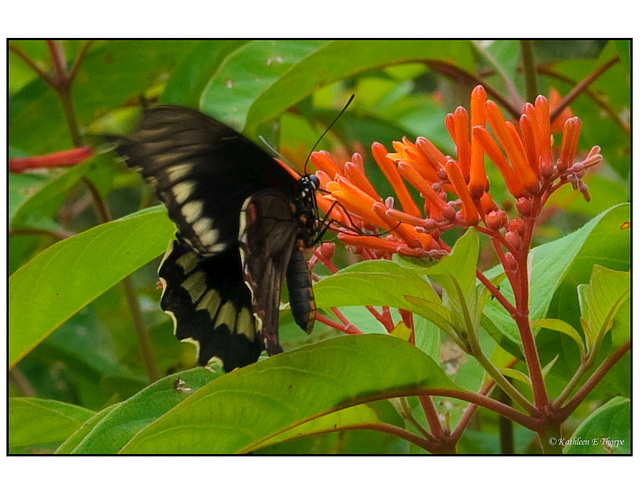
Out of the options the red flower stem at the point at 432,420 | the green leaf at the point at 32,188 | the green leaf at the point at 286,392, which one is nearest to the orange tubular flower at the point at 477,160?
the green leaf at the point at 286,392

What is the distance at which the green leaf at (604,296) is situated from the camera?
1.07 meters

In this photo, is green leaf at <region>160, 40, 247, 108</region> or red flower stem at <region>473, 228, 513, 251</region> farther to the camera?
green leaf at <region>160, 40, 247, 108</region>

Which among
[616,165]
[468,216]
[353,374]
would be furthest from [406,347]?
[616,165]

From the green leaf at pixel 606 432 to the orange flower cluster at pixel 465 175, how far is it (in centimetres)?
41

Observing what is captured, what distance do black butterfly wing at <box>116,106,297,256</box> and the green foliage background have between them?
41 mm

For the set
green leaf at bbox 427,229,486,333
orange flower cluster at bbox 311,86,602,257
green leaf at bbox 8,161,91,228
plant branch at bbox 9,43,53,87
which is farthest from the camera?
plant branch at bbox 9,43,53,87

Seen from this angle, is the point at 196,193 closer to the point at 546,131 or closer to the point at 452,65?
the point at 546,131

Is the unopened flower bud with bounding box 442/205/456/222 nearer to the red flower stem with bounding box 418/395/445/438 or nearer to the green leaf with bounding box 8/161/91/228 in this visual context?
the red flower stem with bounding box 418/395/445/438

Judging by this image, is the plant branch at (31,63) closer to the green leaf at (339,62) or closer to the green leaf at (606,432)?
the green leaf at (339,62)

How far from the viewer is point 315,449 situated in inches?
62.1

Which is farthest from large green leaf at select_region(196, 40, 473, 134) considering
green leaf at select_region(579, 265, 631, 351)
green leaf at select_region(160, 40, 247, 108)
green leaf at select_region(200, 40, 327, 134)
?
green leaf at select_region(579, 265, 631, 351)

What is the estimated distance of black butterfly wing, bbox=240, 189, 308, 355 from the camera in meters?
1.17

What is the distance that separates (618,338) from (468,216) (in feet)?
1.16

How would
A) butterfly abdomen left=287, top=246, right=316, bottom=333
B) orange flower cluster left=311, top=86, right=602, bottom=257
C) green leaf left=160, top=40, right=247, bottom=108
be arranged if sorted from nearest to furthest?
orange flower cluster left=311, top=86, right=602, bottom=257
butterfly abdomen left=287, top=246, right=316, bottom=333
green leaf left=160, top=40, right=247, bottom=108
